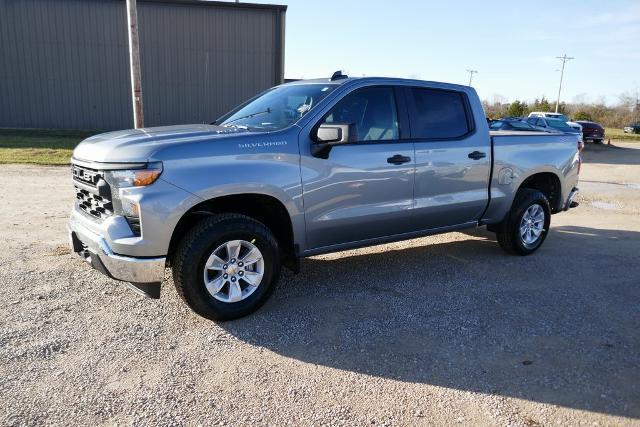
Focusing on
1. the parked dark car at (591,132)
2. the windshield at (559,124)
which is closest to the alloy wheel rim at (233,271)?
the windshield at (559,124)

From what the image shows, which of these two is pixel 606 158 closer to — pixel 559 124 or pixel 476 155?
pixel 559 124

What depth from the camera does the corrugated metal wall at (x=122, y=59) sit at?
69.7 feet

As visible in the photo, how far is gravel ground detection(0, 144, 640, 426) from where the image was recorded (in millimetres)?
3021

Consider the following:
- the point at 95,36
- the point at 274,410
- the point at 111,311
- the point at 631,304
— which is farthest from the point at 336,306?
the point at 95,36

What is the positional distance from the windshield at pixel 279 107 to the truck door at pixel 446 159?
99 cm

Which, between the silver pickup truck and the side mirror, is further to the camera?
the side mirror

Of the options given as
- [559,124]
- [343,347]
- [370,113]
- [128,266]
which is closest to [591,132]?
[559,124]

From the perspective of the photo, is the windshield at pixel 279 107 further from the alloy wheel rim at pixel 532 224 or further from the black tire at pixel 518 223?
the alloy wheel rim at pixel 532 224

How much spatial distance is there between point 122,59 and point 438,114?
64.8ft

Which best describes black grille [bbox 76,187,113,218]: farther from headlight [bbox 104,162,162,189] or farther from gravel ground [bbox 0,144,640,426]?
gravel ground [bbox 0,144,640,426]

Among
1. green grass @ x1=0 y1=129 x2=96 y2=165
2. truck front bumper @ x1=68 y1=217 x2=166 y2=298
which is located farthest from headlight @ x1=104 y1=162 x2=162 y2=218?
green grass @ x1=0 y1=129 x2=96 y2=165

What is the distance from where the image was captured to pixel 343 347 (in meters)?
3.79

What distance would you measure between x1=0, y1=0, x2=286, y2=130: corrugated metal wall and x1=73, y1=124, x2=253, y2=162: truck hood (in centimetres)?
1852

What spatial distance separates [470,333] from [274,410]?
1812 mm
